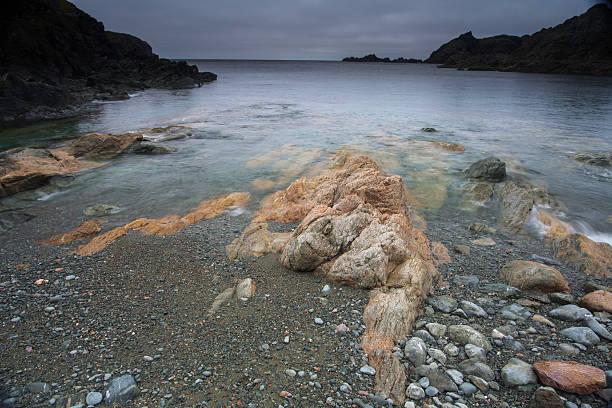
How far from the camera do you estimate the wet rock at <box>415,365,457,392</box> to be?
488 cm

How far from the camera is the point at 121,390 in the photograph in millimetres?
4773

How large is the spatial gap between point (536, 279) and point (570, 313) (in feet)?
3.38

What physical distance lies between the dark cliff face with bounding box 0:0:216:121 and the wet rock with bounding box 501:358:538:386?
1436 inches

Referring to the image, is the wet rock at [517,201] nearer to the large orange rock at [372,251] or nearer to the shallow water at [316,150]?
the shallow water at [316,150]

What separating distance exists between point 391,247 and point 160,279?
494cm

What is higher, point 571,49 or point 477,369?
point 571,49

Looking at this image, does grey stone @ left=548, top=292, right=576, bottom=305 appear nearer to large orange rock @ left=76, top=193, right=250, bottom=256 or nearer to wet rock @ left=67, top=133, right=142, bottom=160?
large orange rock @ left=76, top=193, right=250, bottom=256

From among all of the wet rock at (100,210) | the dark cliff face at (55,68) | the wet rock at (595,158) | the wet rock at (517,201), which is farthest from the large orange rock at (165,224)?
the dark cliff face at (55,68)

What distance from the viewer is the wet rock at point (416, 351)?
211 inches

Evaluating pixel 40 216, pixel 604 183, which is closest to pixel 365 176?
pixel 40 216

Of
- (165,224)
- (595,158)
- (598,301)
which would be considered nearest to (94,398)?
(165,224)

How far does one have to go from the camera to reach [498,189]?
14078mm

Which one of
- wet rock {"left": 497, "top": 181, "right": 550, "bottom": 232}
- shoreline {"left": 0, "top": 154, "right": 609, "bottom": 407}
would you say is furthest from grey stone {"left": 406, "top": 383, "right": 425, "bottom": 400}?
wet rock {"left": 497, "top": 181, "right": 550, "bottom": 232}

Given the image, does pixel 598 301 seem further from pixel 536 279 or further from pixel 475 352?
pixel 475 352
